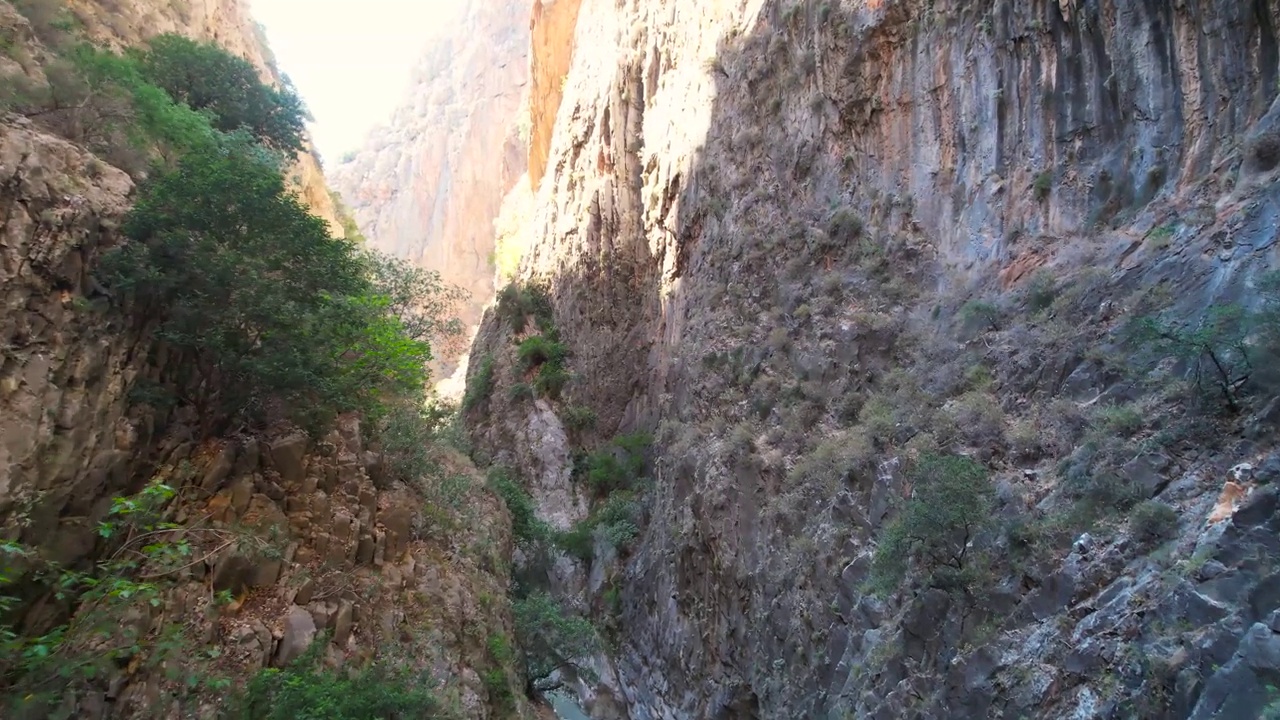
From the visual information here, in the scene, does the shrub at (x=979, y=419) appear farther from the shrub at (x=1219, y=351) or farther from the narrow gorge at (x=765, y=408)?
the shrub at (x=1219, y=351)

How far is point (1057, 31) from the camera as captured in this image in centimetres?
1423

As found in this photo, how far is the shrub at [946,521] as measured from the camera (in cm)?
1021

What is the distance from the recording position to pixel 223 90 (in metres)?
16.5

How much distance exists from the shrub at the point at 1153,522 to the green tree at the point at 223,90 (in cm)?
1684

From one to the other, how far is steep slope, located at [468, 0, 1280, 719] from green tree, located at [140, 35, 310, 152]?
41.3 feet

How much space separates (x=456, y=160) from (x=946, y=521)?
195 ft

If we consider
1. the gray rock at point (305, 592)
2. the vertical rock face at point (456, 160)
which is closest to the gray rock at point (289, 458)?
the gray rock at point (305, 592)

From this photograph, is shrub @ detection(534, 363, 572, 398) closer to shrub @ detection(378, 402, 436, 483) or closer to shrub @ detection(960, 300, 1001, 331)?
shrub @ detection(378, 402, 436, 483)

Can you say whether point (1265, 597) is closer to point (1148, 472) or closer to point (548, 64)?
point (1148, 472)

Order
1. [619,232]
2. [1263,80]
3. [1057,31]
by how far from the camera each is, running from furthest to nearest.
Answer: [619,232], [1057,31], [1263,80]

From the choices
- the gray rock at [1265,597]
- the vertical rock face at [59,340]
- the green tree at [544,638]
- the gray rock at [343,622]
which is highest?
the vertical rock face at [59,340]

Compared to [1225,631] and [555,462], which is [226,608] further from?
[555,462]

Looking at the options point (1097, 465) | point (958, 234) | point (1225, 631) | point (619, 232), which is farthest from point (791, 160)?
point (1225, 631)

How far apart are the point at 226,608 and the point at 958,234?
14.8 meters
